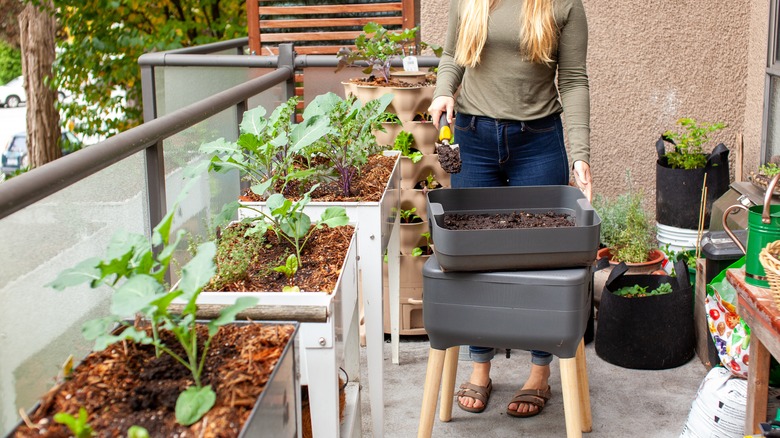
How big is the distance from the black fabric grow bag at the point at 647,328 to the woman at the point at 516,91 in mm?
521

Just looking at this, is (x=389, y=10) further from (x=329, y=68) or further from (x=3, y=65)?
(x=3, y=65)

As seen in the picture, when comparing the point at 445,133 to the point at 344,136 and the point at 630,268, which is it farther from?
the point at 630,268

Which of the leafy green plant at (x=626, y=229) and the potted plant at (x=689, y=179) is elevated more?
the potted plant at (x=689, y=179)

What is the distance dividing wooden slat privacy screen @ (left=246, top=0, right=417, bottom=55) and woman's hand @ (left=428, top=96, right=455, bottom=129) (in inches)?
117

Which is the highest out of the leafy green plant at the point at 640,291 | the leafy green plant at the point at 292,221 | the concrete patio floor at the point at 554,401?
the leafy green plant at the point at 292,221

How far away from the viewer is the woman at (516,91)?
317 cm

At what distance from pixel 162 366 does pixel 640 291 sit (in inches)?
108

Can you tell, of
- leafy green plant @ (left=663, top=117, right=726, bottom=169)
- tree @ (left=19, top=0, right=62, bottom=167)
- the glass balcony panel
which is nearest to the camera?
the glass balcony panel

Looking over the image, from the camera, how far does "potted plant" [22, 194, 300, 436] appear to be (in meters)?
1.48

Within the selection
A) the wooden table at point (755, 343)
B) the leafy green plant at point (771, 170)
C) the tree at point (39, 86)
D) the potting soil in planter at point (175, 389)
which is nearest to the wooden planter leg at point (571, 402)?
the wooden table at point (755, 343)

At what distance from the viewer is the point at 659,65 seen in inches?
201

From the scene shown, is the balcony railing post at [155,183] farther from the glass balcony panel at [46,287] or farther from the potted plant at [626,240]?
the potted plant at [626,240]

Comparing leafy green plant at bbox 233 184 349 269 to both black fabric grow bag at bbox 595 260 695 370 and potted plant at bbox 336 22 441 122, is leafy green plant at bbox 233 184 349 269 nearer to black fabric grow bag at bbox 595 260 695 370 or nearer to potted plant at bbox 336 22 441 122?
potted plant at bbox 336 22 441 122

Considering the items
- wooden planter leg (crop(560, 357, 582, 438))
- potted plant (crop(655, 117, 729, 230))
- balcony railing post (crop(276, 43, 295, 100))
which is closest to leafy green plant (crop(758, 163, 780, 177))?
potted plant (crop(655, 117, 729, 230))
